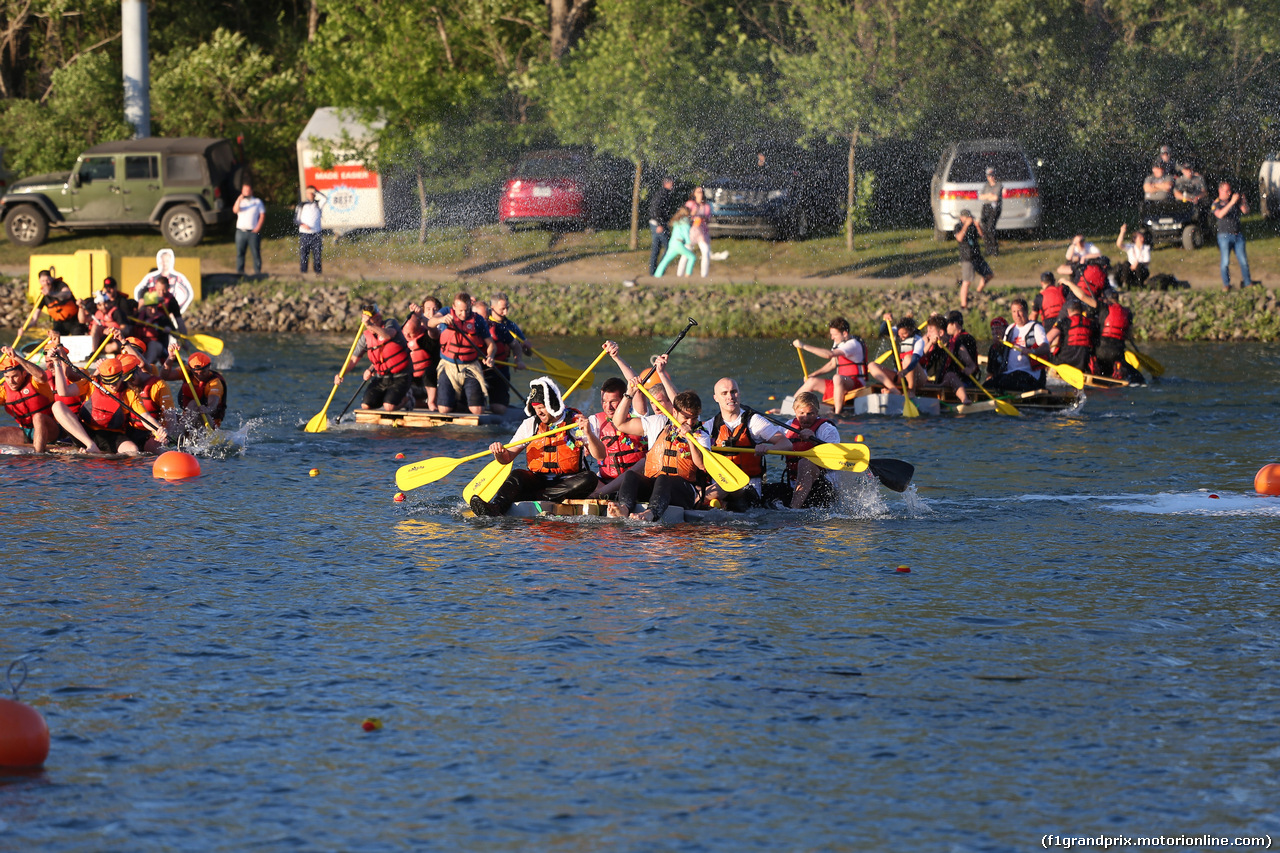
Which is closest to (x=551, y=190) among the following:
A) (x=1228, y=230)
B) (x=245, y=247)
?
(x=245, y=247)

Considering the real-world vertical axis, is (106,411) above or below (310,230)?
below

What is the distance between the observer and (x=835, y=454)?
14.9 m

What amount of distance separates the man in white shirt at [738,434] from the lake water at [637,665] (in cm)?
41

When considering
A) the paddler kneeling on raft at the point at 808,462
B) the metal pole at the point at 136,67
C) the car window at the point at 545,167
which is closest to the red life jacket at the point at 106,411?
the paddler kneeling on raft at the point at 808,462

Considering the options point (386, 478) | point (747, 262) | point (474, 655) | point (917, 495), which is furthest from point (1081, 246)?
point (474, 655)

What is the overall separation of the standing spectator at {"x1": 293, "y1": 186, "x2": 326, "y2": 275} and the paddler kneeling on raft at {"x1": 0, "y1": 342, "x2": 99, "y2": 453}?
17.1 m

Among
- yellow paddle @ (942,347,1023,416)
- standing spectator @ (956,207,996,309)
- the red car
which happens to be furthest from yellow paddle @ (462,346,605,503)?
the red car

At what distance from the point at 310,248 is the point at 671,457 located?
22950mm

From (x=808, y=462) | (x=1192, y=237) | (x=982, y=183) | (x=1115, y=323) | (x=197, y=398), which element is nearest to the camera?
(x=808, y=462)

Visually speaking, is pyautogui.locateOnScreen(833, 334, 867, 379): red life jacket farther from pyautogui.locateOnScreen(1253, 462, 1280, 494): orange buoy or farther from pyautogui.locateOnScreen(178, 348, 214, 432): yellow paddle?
pyautogui.locateOnScreen(178, 348, 214, 432): yellow paddle

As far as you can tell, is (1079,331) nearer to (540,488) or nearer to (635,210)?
(540,488)

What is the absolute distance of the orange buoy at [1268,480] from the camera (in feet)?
54.4

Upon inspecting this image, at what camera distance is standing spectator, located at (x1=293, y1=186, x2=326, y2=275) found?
3506cm

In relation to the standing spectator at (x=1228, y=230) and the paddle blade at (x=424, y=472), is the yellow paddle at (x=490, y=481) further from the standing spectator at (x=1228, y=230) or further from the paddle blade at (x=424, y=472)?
the standing spectator at (x=1228, y=230)
